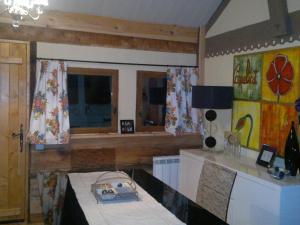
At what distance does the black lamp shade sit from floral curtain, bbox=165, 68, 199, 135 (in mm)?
504

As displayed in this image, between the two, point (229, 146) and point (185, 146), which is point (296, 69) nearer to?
point (229, 146)

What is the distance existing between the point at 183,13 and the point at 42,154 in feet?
7.63

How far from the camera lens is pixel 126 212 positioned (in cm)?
186

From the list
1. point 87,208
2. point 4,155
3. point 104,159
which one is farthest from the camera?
point 104,159

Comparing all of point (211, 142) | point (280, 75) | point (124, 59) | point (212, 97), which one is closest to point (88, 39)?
point (124, 59)

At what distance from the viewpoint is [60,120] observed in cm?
355

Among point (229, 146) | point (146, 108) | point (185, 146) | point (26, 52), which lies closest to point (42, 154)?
point (26, 52)

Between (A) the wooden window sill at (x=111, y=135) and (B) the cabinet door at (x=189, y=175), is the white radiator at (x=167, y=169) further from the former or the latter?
(A) the wooden window sill at (x=111, y=135)

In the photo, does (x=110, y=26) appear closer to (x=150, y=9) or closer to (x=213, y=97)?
(x=150, y=9)

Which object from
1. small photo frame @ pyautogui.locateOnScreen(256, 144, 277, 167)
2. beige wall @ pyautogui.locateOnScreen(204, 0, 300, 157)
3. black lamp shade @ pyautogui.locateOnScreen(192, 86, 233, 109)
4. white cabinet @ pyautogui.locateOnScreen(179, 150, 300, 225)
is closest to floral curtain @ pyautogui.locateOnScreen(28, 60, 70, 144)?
black lamp shade @ pyautogui.locateOnScreen(192, 86, 233, 109)

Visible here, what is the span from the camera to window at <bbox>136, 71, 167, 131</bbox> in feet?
13.3

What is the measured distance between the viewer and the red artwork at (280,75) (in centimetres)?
291

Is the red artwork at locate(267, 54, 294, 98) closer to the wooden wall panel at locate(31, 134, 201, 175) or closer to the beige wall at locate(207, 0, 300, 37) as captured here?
the beige wall at locate(207, 0, 300, 37)

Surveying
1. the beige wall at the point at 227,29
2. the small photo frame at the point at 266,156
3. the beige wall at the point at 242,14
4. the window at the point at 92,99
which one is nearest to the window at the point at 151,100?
the window at the point at 92,99
